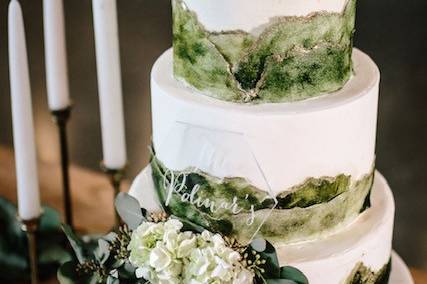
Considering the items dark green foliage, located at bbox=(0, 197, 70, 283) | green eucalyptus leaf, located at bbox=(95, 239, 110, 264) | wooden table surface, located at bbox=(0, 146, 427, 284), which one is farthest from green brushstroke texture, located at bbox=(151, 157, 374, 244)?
wooden table surface, located at bbox=(0, 146, 427, 284)

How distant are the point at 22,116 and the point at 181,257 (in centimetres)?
59

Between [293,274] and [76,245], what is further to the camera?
[76,245]

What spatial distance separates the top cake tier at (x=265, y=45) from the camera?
1.05 metres

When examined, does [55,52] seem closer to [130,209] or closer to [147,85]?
[147,85]

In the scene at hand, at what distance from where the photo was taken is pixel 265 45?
3.49 feet

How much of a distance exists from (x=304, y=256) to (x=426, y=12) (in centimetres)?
69

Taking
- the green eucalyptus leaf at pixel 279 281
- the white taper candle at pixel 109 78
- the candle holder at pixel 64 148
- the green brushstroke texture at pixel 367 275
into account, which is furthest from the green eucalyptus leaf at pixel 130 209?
the candle holder at pixel 64 148

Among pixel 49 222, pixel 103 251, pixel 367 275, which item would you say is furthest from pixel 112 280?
pixel 49 222

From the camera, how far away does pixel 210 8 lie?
108 cm

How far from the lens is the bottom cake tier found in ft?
3.70

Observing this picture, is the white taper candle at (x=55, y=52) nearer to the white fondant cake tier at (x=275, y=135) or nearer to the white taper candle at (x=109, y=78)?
the white taper candle at (x=109, y=78)

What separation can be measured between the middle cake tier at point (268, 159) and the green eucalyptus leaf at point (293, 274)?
62mm

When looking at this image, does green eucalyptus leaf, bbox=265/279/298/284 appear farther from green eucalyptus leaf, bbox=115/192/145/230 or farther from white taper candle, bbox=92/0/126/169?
white taper candle, bbox=92/0/126/169

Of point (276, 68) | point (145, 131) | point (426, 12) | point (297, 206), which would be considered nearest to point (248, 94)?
point (276, 68)
